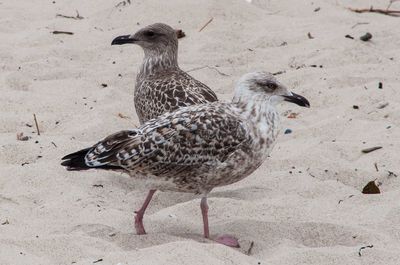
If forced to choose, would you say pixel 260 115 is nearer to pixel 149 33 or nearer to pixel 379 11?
pixel 149 33

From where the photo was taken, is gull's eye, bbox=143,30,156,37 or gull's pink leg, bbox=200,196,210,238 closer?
gull's pink leg, bbox=200,196,210,238

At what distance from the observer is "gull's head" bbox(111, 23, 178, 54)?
308 inches

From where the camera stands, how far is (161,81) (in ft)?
23.7

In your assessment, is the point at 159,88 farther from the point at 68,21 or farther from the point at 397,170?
the point at 68,21

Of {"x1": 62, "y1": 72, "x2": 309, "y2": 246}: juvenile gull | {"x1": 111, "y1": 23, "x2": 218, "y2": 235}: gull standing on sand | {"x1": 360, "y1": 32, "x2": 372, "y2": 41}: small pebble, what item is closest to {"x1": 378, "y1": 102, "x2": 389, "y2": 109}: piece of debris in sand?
{"x1": 111, "y1": 23, "x2": 218, "y2": 235}: gull standing on sand

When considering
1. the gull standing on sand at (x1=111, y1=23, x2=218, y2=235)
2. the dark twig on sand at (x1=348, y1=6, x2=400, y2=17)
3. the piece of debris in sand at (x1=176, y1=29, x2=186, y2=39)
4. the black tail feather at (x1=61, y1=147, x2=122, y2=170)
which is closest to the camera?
the black tail feather at (x1=61, y1=147, x2=122, y2=170)

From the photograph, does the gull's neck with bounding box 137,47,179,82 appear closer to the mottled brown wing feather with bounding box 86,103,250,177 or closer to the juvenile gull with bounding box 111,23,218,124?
the juvenile gull with bounding box 111,23,218,124

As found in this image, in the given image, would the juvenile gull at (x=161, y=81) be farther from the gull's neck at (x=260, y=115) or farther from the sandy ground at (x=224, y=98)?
the gull's neck at (x=260, y=115)

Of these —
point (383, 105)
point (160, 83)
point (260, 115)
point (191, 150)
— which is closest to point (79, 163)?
point (191, 150)

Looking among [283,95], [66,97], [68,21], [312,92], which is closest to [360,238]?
[283,95]

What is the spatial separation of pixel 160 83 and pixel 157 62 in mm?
612

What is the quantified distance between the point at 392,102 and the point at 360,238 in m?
2.38

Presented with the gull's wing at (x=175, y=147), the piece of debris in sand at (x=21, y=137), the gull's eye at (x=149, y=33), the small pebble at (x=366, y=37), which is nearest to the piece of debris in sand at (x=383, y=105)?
the small pebble at (x=366, y=37)

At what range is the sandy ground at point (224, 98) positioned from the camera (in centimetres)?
559
